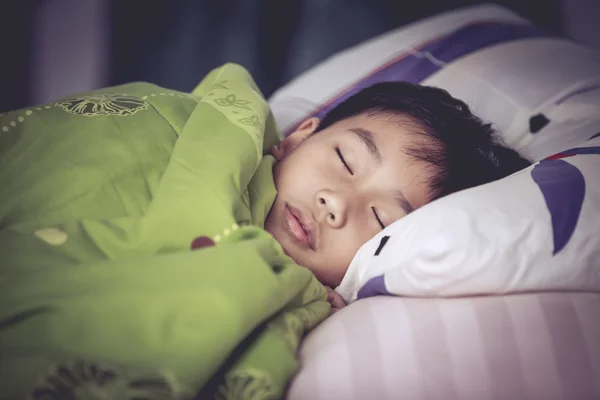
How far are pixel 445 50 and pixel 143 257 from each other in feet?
3.30

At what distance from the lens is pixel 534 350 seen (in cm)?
60

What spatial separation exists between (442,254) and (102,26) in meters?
1.87

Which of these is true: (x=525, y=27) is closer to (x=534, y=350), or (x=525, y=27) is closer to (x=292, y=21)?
(x=292, y=21)

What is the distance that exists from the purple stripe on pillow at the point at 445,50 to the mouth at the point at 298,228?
1.43ft

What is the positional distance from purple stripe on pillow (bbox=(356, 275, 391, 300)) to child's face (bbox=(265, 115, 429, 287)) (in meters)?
0.11

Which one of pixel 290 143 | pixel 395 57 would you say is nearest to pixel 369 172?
pixel 290 143

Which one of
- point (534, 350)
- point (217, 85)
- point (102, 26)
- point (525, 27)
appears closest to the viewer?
point (534, 350)

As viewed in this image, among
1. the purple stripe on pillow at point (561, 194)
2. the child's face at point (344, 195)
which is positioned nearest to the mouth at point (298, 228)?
the child's face at point (344, 195)

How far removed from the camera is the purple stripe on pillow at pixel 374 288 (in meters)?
0.74

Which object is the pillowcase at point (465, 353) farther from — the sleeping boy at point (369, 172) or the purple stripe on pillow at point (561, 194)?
the sleeping boy at point (369, 172)

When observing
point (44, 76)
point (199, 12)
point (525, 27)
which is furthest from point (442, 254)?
point (44, 76)

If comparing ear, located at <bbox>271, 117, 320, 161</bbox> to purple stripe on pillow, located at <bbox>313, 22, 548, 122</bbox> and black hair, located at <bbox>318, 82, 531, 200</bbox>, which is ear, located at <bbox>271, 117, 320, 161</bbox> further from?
purple stripe on pillow, located at <bbox>313, 22, 548, 122</bbox>

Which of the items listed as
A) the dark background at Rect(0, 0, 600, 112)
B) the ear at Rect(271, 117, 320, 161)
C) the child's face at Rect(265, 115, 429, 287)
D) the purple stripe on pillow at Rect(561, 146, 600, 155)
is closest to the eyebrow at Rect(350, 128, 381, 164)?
the child's face at Rect(265, 115, 429, 287)

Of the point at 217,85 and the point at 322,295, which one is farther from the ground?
the point at 217,85
